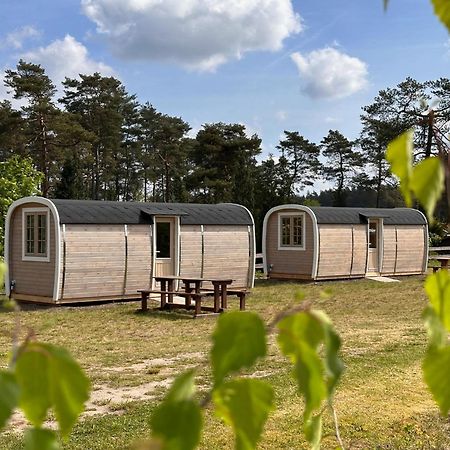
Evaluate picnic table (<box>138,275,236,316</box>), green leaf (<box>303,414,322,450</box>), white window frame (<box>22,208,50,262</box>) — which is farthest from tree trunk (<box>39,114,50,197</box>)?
green leaf (<box>303,414,322,450</box>)

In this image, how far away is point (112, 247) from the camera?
14.9 metres

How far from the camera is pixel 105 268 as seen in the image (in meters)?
14.9

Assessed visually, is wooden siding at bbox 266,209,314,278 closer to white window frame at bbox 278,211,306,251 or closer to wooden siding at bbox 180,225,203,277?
white window frame at bbox 278,211,306,251

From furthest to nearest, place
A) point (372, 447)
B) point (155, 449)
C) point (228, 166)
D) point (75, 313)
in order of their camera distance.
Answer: point (228, 166)
point (75, 313)
point (372, 447)
point (155, 449)

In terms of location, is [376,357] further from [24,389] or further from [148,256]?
[24,389]

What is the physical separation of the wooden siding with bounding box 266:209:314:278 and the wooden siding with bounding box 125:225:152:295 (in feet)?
21.2

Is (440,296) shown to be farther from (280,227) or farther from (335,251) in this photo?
(280,227)

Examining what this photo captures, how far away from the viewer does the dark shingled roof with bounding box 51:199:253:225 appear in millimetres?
14633

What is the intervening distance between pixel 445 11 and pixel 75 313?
45.4ft

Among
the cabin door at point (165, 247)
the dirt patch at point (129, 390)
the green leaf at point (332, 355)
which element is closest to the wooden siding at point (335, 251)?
the cabin door at point (165, 247)

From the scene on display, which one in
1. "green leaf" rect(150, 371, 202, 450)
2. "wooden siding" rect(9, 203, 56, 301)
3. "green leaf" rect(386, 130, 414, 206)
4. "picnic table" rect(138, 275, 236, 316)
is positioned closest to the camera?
"green leaf" rect(150, 371, 202, 450)

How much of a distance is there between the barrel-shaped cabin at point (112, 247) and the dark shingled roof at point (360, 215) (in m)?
3.79

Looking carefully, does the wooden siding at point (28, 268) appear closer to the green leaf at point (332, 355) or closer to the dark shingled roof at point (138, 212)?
the dark shingled roof at point (138, 212)

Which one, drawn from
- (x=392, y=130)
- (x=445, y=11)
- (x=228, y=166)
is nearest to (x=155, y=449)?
(x=445, y=11)
